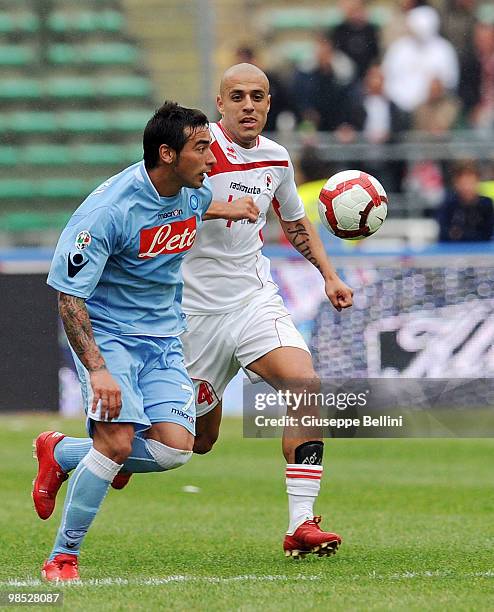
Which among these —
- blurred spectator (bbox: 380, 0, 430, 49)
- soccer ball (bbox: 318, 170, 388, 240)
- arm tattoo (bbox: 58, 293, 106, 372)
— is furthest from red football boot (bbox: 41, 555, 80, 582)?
blurred spectator (bbox: 380, 0, 430, 49)

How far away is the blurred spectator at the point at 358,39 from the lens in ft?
55.7

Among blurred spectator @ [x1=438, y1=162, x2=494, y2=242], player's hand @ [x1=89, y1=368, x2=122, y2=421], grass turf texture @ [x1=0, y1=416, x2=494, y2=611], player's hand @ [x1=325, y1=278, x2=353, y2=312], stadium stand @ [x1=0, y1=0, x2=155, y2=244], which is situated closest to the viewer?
grass turf texture @ [x1=0, y1=416, x2=494, y2=611]

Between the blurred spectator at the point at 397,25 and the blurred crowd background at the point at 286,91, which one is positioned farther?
the blurred spectator at the point at 397,25

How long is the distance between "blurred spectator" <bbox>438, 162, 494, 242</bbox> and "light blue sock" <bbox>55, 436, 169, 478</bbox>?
8.55 m

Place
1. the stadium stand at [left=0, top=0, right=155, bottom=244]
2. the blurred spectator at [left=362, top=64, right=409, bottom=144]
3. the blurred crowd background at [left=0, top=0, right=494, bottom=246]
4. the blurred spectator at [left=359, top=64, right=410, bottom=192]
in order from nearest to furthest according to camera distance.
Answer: the blurred crowd background at [left=0, top=0, right=494, bottom=246] < the blurred spectator at [left=359, top=64, right=410, bottom=192] < the blurred spectator at [left=362, top=64, right=409, bottom=144] < the stadium stand at [left=0, top=0, right=155, bottom=244]

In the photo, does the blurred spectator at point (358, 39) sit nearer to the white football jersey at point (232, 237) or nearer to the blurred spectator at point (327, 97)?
the blurred spectator at point (327, 97)

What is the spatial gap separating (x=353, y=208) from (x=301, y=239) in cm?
45

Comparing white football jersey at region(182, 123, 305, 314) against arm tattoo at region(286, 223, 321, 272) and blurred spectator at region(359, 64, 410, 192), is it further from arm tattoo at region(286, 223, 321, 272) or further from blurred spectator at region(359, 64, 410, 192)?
blurred spectator at region(359, 64, 410, 192)

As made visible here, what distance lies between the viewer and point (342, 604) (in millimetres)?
5191

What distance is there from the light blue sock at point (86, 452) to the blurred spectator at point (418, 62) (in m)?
11.5

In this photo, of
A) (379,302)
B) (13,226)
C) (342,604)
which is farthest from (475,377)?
(342,604)

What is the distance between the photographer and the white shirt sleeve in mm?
7434
